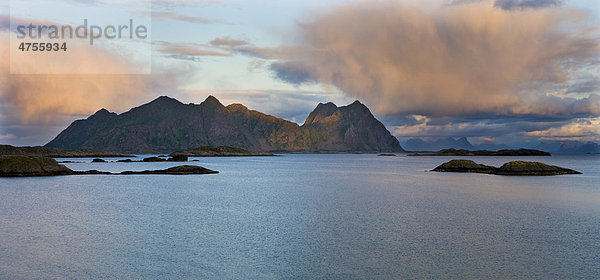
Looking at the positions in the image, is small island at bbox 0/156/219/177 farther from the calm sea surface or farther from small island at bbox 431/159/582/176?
small island at bbox 431/159/582/176

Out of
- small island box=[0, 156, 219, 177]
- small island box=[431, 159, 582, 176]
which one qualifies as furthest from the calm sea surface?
small island box=[431, 159, 582, 176]

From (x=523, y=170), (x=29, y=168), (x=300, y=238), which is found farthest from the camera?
(x=523, y=170)

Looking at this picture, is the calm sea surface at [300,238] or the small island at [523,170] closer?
the calm sea surface at [300,238]

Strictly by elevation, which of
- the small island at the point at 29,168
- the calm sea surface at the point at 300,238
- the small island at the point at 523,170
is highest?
the small island at the point at 29,168

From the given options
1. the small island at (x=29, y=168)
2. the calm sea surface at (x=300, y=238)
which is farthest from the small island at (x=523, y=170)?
the small island at (x=29, y=168)

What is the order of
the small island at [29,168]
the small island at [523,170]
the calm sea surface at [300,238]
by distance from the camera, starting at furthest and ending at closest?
the small island at [523,170]
the small island at [29,168]
the calm sea surface at [300,238]

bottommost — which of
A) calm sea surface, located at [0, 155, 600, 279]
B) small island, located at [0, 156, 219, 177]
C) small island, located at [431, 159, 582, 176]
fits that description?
calm sea surface, located at [0, 155, 600, 279]

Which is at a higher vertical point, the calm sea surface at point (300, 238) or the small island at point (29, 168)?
the small island at point (29, 168)

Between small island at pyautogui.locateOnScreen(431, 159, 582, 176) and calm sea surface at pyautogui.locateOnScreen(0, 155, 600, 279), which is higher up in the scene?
small island at pyautogui.locateOnScreen(431, 159, 582, 176)

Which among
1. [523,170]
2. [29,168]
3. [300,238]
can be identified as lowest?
[300,238]

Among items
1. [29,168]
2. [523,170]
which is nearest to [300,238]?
[29,168]

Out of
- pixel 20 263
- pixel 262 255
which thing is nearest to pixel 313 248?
pixel 262 255

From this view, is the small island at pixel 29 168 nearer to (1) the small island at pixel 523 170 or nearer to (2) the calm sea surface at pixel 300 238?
(2) the calm sea surface at pixel 300 238

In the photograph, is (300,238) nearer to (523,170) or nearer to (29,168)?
(29,168)
